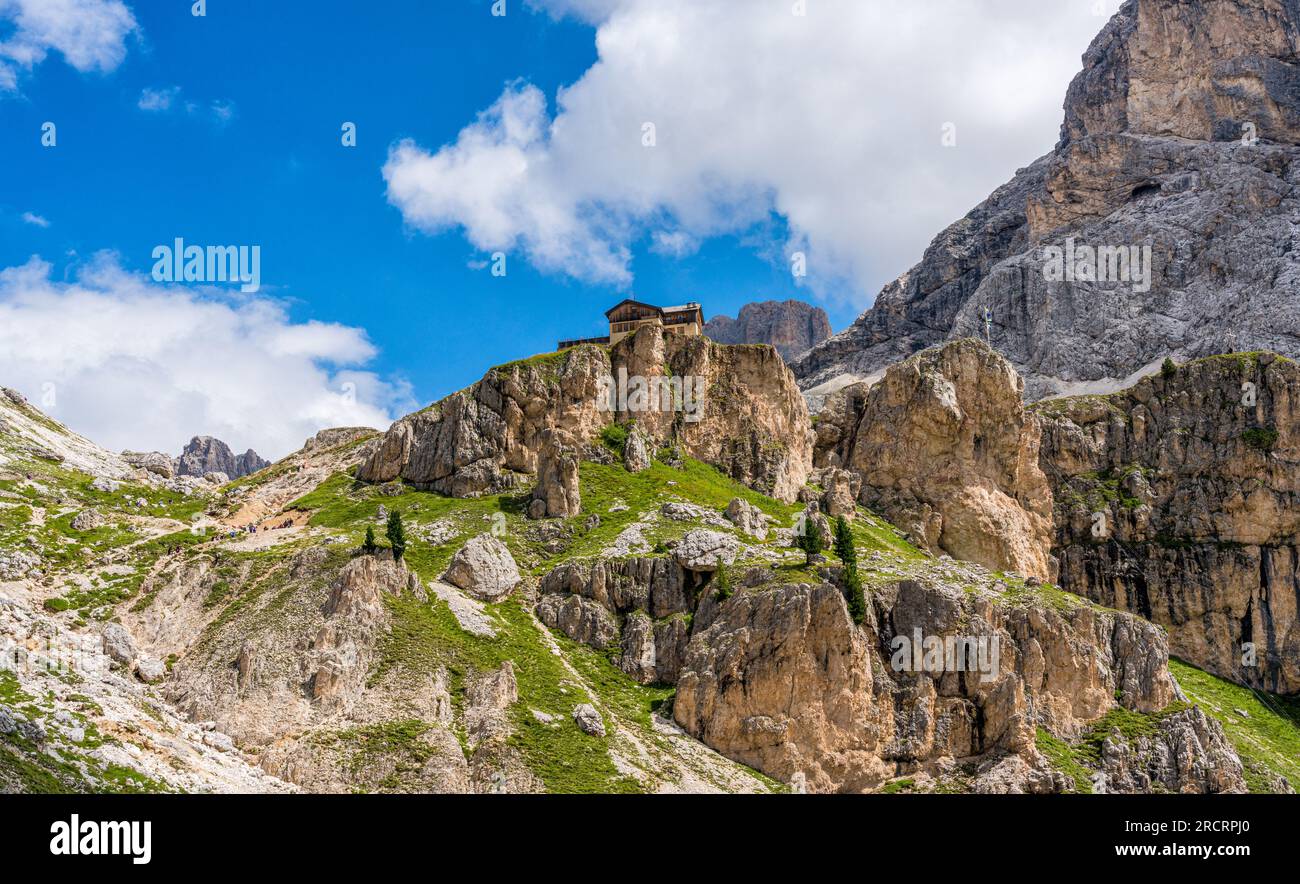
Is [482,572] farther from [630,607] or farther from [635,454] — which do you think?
[635,454]

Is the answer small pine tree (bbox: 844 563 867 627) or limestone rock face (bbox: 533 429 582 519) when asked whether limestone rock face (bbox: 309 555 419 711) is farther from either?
small pine tree (bbox: 844 563 867 627)

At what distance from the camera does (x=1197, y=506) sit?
482 ft

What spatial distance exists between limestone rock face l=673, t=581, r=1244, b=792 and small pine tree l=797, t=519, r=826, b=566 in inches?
286

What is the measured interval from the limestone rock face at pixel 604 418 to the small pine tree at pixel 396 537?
712 inches

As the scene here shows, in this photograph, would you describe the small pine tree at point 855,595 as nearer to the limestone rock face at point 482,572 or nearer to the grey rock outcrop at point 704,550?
the grey rock outcrop at point 704,550

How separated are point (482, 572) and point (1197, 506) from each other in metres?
94.7

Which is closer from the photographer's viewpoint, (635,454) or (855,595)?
(855,595)

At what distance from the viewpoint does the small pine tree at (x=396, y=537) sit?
9275cm

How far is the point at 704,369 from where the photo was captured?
136 m

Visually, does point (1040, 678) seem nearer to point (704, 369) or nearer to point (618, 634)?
point (618, 634)

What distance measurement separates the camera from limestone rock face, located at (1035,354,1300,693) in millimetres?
141000

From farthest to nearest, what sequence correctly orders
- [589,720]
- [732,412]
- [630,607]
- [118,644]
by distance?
[732,412]
[630,607]
[118,644]
[589,720]

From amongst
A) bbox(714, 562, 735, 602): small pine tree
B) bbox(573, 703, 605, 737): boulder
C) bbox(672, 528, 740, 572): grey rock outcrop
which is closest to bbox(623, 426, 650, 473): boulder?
bbox(672, 528, 740, 572): grey rock outcrop

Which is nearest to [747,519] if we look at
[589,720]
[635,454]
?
[635,454]
